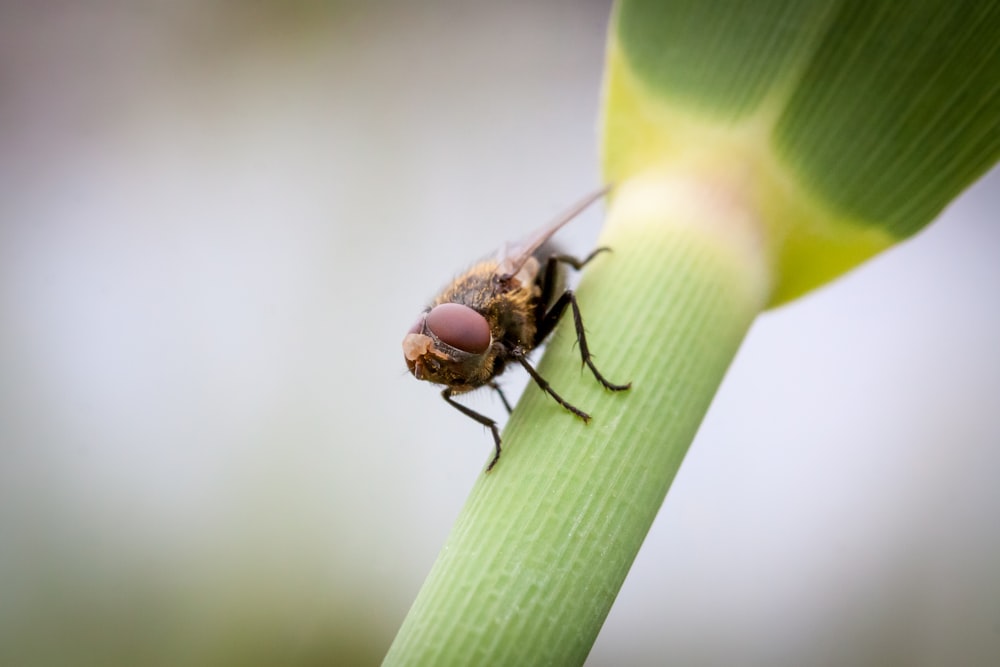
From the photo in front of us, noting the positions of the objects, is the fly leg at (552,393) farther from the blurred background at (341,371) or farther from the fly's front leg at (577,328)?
the blurred background at (341,371)

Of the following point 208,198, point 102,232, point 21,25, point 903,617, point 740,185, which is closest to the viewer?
point 740,185

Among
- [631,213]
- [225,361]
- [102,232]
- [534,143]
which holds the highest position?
[631,213]

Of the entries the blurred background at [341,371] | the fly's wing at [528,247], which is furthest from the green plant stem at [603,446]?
the blurred background at [341,371]

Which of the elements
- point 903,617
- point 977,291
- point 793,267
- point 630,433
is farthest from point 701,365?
point 977,291

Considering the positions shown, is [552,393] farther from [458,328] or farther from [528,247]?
[528,247]

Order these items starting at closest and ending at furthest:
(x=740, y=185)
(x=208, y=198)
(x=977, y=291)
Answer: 1. (x=740, y=185)
2. (x=977, y=291)
3. (x=208, y=198)

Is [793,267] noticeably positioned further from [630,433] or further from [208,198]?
[208,198]

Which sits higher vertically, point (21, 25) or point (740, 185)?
point (740, 185)
